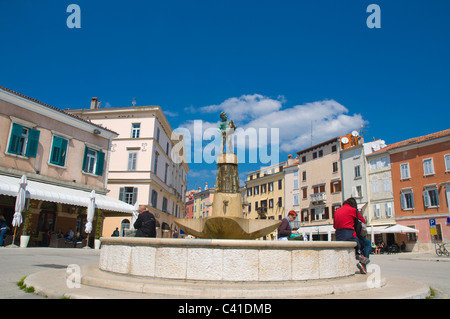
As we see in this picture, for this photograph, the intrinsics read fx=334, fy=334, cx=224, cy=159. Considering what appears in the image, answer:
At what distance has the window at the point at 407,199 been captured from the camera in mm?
34950

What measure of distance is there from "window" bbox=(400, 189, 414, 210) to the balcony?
11.7 meters

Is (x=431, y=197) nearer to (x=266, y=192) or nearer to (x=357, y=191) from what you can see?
(x=357, y=191)

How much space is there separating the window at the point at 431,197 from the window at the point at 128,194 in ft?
94.6

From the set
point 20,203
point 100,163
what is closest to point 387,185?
point 100,163

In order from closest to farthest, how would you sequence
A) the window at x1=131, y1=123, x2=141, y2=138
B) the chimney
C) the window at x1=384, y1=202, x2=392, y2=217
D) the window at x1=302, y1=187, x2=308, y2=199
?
1. the window at x1=131, y1=123, x2=141, y2=138
2. the window at x1=384, y1=202, x2=392, y2=217
3. the chimney
4. the window at x1=302, y1=187, x2=308, y2=199

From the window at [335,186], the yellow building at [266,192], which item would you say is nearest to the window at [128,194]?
the yellow building at [266,192]

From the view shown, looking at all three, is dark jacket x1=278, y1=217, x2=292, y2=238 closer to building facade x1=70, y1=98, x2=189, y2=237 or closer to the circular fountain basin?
the circular fountain basin

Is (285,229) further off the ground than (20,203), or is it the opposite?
(20,203)

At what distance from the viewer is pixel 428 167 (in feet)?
111

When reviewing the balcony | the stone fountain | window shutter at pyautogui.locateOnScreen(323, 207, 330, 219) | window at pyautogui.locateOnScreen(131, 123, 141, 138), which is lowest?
the stone fountain

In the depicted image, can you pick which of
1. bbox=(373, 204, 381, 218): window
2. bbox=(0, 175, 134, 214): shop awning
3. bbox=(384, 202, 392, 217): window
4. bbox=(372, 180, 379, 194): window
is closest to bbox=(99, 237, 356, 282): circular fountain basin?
bbox=(0, 175, 134, 214): shop awning

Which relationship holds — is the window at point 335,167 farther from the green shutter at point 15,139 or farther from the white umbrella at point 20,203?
the white umbrella at point 20,203

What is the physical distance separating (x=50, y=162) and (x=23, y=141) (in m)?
1.97

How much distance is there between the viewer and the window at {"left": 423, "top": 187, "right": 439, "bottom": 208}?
32.4 meters
